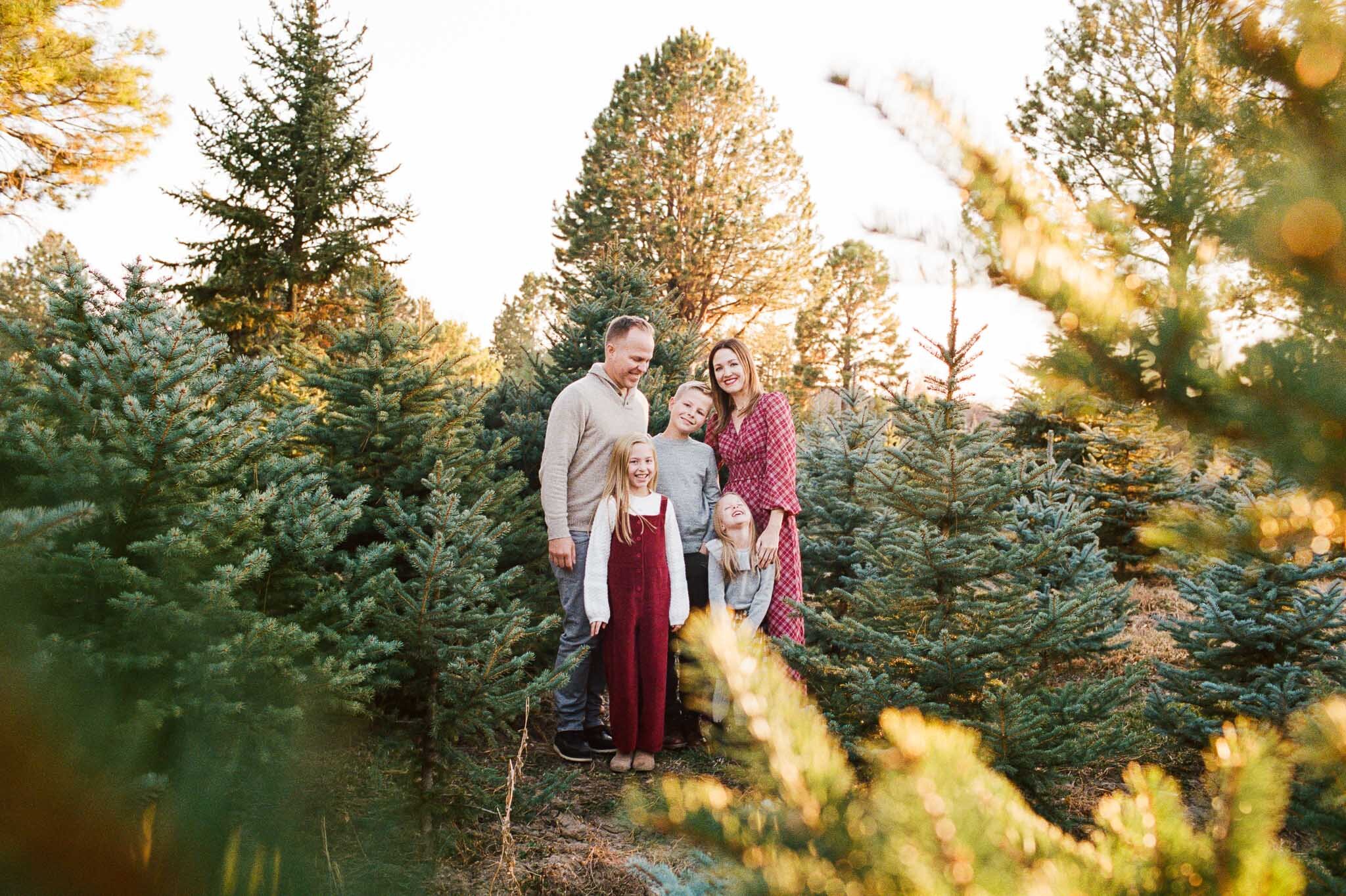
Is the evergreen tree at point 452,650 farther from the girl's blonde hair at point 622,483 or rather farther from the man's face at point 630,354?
the man's face at point 630,354

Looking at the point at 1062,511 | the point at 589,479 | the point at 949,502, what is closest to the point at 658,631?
the point at 589,479

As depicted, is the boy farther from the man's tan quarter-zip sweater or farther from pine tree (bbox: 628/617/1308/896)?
pine tree (bbox: 628/617/1308/896)

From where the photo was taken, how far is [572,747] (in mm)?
4141

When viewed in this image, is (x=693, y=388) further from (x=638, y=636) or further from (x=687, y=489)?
(x=638, y=636)

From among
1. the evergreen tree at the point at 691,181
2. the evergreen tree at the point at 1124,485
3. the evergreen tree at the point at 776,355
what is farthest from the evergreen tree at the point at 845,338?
the evergreen tree at the point at 1124,485

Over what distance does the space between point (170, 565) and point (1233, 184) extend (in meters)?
2.80

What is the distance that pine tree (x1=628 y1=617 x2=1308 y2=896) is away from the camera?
641 millimetres

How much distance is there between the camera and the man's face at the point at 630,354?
4.26 m

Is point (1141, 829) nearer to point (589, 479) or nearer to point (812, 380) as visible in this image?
point (589, 479)

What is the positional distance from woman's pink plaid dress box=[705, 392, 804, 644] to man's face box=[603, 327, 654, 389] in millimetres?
712

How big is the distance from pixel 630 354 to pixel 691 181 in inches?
730

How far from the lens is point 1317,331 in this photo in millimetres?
846

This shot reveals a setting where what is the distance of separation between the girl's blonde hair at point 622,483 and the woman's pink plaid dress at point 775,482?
2.01 feet

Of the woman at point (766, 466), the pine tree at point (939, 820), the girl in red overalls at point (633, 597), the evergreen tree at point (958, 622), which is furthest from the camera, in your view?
the woman at point (766, 466)
